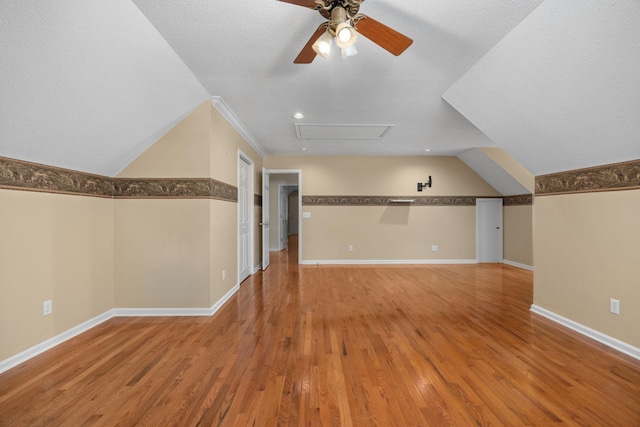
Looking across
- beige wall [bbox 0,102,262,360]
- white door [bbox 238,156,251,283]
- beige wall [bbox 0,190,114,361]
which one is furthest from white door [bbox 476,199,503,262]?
beige wall [bbox 0,190,114,361]

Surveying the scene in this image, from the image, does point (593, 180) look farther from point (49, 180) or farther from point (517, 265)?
point (49, 180)

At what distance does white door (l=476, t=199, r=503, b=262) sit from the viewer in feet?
21.6

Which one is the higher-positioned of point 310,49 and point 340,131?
point 340,131

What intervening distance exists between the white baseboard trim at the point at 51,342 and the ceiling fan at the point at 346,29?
10.4 ft

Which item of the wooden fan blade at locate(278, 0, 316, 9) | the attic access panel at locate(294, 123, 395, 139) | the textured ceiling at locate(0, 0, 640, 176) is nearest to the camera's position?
the wooden fan blade at locate(278, 0, 316, 9)

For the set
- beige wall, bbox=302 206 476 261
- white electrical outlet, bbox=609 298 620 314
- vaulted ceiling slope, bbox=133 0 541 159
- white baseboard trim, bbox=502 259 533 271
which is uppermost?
vaulted ceiling slope, bbox=133 0 541 159

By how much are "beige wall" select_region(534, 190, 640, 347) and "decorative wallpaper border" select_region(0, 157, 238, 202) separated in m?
3.92

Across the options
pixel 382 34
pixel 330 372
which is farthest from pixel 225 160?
pixel 330 372

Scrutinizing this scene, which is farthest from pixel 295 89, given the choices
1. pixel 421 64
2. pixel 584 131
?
pixel 584 131

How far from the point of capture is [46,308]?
246 centimetres

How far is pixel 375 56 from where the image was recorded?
2.45 m

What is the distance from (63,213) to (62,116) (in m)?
0.95

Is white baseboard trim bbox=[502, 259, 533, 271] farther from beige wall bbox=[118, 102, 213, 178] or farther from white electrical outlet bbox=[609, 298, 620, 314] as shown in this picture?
beige wall bbox=[118, 102, 213, 178]

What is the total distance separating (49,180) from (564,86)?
4.37m
